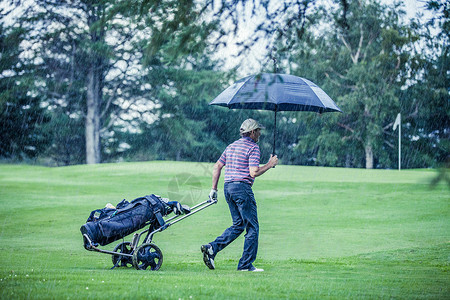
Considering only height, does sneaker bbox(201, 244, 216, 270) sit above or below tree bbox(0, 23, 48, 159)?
below

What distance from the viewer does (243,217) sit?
6.91 m

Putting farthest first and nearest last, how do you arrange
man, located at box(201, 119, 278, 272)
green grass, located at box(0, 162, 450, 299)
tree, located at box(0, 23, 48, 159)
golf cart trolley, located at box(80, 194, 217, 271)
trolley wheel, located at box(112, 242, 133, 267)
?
tree, located at box(0, 23, 48, 159)
trolley wheel, located at box(112, 242, 133, 267)
man, located at box(201, 119, 278, 272)
golf cart trolley, located at box(80, 194, 217, 271)
green grass, located at box(0, 162, 450, 299)

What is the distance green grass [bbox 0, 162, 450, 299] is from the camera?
547 cm

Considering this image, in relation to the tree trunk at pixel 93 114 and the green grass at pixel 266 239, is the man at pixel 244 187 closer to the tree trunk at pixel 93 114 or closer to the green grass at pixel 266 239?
the green grass at pixel 266 239

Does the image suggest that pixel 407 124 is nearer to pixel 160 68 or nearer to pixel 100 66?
pixel 160 68

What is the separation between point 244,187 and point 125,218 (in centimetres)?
135

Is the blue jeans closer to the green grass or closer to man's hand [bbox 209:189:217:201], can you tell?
man's hand [bbox 209:189:217:201]

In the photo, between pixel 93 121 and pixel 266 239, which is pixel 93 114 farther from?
pixel 266 239

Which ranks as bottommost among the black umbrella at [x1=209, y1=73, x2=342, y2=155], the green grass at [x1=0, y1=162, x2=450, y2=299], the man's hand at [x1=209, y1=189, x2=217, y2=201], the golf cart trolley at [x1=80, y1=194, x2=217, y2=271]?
the green grass at [x1=0, y1=162, x2=450, y2=299]

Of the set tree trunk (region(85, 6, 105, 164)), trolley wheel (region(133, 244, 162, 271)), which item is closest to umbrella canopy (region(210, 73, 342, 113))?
trolley wheel (region(133, 244, 162, 271))

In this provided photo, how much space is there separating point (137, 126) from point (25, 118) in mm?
10328

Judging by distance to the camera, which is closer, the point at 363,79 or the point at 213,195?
the point at 213,195

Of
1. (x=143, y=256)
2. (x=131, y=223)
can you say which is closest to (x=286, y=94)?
(x=131, y=223)

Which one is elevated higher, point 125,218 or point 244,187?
point 244,187
